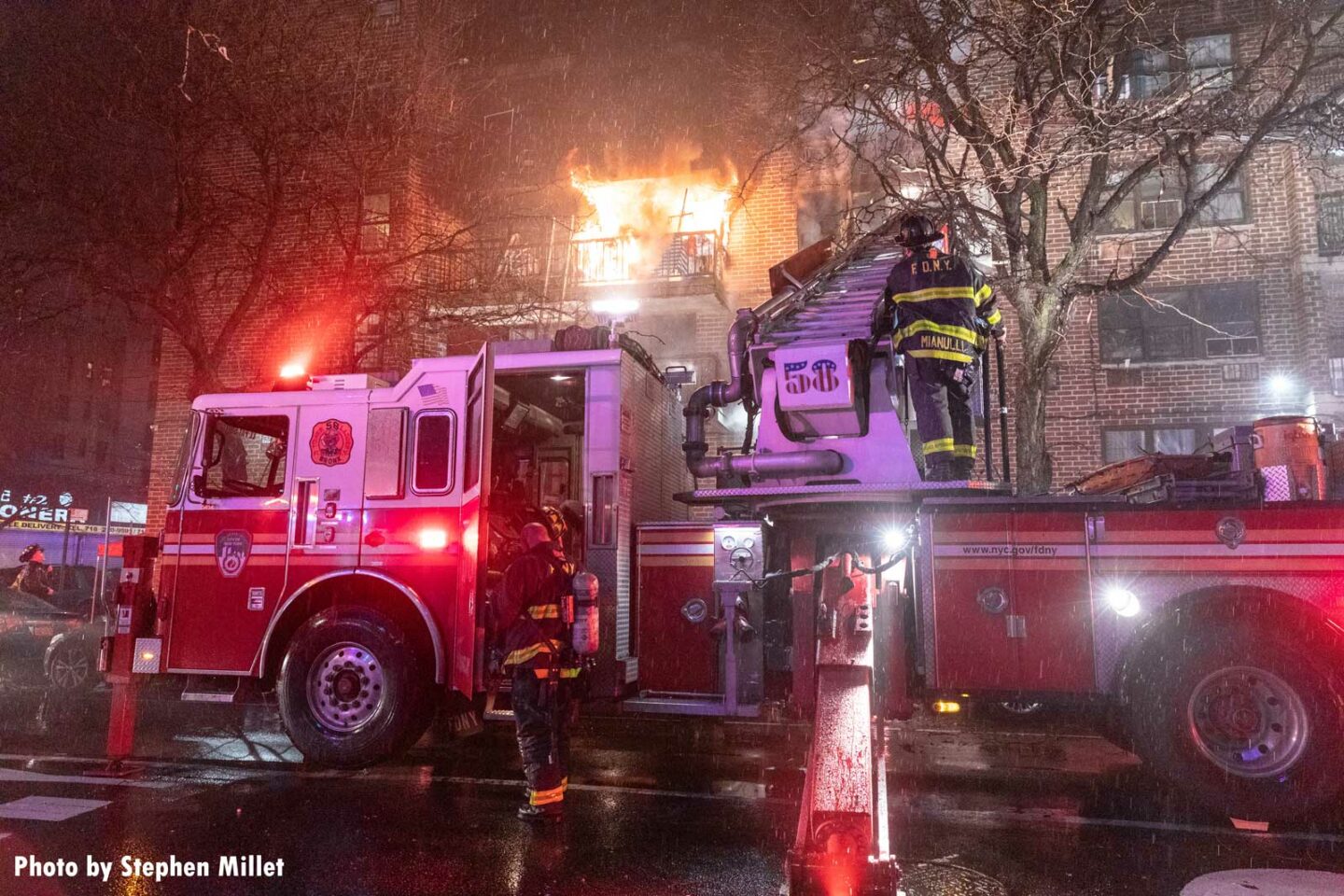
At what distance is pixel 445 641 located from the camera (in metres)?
5.91

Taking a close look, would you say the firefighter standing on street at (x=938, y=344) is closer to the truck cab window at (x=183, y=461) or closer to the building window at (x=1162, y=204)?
the truck cab window at (x=183, y=461)

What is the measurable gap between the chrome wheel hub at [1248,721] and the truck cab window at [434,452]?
196 inches

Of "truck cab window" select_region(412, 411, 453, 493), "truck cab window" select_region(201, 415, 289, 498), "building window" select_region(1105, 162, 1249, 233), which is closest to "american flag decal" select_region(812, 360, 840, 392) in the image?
"truck cab window" select_region(412, 411, 453, 493)

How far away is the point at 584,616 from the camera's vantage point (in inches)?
217

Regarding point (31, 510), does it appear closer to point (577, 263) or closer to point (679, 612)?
point (577, 263)

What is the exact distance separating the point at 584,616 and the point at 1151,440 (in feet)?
39.3

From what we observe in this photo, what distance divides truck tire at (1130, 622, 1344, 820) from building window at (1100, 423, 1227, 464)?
9.81 m

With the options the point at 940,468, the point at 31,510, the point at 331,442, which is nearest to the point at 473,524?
the point at 331,442

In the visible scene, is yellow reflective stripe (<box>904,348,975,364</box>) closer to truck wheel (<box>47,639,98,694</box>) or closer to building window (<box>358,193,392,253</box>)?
truck wheel (<box>47,639,98,694</box>)

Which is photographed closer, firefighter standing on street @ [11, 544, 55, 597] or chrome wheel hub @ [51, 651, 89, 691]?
chrome wheel hub @ [51, 651, 89, 691]

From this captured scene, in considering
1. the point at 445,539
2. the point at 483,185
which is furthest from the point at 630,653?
the point at 483,185

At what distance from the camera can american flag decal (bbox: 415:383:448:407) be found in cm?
633

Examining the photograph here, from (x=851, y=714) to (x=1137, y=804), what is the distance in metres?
3.39

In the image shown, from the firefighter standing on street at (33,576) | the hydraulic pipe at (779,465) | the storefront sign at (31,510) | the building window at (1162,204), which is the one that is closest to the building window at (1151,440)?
the building window at (1162,204)
